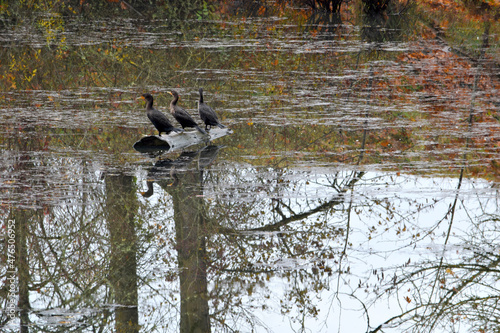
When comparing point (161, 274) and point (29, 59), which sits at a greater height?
point (29, 59)

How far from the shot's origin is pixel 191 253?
5.23m

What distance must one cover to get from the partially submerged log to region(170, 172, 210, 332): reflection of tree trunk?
146 cm

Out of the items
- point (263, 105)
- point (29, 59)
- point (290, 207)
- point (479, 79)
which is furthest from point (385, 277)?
point (29, 59)

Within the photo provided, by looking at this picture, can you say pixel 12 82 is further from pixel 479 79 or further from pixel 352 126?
pixel 479 79

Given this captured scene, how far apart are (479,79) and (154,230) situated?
31.0 feet

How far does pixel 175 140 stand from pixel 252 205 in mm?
2692

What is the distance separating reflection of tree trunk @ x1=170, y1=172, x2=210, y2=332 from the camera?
176 inches

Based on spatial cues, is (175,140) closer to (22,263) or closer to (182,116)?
(182,116)

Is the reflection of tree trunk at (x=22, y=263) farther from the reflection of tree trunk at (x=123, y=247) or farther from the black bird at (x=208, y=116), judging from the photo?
the black bird at (x=208, y=116)

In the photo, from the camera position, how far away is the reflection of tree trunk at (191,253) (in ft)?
14.6

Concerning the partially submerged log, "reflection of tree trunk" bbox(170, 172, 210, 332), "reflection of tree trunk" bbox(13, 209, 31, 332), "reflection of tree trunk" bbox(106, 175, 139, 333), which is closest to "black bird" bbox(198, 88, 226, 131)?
the partially submerged log

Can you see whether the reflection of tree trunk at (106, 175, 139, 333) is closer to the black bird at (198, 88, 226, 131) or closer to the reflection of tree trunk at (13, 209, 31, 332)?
the reflection of tree trunk at (13, 209, 31, 332)

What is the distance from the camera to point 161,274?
16.2 feet

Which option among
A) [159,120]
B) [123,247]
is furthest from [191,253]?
[159,120]
